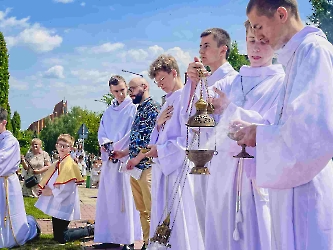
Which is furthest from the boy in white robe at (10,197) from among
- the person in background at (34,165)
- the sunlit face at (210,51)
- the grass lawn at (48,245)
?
the person in background at (34,165)

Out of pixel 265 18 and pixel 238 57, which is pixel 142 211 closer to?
pixel 265 18

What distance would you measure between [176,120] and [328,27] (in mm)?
17205

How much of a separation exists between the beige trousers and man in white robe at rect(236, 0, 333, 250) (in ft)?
11.7

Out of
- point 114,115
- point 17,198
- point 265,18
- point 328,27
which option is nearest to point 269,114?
point 265,18

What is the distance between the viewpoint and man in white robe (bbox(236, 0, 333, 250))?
7.46 ft

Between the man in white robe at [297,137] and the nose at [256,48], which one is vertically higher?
the nose at [256,48]

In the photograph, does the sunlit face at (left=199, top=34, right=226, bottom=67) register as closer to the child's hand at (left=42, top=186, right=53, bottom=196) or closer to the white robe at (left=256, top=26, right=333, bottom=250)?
the white robe at (left=256, top=26, right=333, bottom=250)

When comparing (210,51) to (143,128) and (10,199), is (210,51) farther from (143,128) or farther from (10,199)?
(10,199)

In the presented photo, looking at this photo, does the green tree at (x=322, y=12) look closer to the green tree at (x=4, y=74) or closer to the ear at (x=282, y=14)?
the green tree at (x=4, y=74)

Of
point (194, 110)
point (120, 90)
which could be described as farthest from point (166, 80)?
point (120, 90)

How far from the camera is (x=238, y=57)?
2794 cm

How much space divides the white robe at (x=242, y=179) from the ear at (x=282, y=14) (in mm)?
907

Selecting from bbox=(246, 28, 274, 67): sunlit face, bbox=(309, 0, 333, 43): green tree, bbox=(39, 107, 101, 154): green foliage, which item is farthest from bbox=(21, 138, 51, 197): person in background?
bbox=(39, 107, 101, 154): green foliage

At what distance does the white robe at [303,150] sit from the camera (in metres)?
2.27
